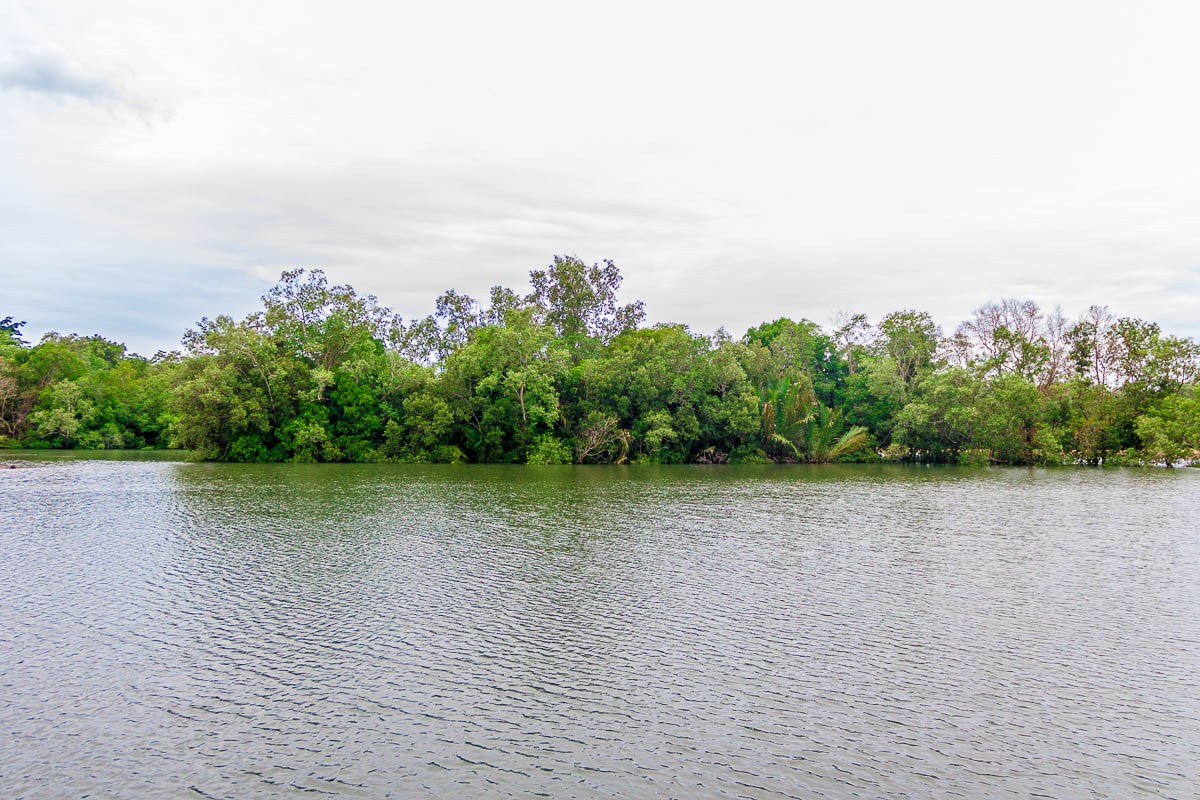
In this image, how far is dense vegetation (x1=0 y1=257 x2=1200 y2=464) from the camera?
58.1 m

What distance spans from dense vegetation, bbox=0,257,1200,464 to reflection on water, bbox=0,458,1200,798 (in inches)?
1297

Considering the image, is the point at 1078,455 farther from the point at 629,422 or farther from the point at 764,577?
the point at 764,577

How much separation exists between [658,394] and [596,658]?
49.4 metres

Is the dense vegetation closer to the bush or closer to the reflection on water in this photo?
the bush

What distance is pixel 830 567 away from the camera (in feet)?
63.3

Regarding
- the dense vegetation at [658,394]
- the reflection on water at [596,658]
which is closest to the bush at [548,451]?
the dense vegetation at [658,394]

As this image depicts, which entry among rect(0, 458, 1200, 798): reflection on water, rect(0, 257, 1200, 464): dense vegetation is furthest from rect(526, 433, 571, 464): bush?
rect(0, 458, 1200, 798): reflection on water

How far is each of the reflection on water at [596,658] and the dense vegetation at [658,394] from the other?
32.9m

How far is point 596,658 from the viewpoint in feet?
40.5

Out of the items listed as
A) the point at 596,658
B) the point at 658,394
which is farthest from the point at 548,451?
the point at 596,658

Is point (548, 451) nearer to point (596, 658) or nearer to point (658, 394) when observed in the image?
point (658, 394)

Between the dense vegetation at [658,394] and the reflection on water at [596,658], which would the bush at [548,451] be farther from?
the reflection on water at [596,658]

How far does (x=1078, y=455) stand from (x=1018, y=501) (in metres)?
37.2

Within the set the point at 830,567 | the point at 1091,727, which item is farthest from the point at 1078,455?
the point at 1091,727
